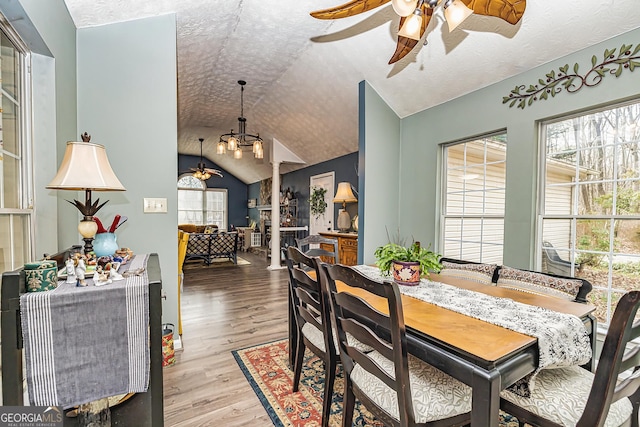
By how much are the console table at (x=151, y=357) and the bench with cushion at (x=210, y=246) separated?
5.11 metres

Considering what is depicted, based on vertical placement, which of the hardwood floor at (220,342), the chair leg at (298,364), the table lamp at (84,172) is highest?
the table lamp at (84,172)

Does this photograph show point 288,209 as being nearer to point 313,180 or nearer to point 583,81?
point 313,180

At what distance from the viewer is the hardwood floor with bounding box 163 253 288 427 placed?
183cm

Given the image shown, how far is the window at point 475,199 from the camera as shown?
301 centimetres

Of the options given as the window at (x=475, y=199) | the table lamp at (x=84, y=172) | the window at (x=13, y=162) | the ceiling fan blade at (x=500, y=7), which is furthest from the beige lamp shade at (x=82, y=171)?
the window at (x=475, y=199)

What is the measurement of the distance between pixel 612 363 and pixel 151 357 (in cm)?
168

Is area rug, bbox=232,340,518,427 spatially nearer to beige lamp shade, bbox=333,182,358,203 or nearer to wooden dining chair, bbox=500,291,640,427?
wooden dining chair, bbox=500,291,640,427

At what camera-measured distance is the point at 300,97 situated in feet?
15.2

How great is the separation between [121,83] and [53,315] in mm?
2088

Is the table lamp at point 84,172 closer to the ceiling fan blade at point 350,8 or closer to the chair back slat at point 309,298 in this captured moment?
the chair back slat at point 309,298

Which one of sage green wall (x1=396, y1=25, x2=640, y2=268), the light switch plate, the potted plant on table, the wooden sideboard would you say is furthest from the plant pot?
the wooden sideboard

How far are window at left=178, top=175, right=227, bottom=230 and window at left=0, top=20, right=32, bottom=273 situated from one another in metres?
8.91

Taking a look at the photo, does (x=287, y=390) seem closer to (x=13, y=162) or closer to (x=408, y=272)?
(x=408, y=272)

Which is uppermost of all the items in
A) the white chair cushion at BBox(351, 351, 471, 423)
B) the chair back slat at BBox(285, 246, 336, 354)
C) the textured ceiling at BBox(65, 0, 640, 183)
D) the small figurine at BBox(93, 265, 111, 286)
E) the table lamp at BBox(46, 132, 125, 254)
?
the textured ceiling at BBox(65, 0, 640, 183)
